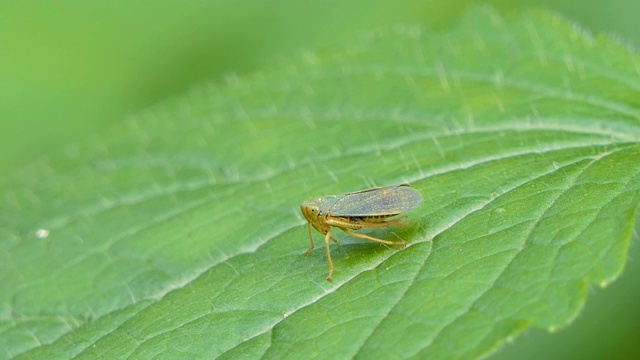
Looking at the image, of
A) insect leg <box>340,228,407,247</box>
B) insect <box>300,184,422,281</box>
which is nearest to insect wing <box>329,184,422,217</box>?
insect <box>300,184,422,281</box>

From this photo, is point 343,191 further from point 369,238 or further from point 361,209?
point 369,238

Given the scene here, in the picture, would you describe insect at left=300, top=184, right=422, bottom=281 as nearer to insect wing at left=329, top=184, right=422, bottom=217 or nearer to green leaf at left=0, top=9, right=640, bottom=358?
insect wing at left=329, top=184, right=422, bottom=217

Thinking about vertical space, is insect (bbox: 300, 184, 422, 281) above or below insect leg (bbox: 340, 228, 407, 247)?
above

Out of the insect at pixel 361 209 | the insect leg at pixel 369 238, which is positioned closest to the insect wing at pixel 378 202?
the insect at pixel 361 209

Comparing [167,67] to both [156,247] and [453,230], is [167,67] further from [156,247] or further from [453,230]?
[453,230]

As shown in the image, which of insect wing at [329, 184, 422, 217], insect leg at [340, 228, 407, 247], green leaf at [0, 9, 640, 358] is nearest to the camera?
green leaf at [0, 9, 640, 358]

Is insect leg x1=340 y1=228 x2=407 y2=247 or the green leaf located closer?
the green leaf

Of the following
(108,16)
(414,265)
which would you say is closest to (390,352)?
(414,265)
